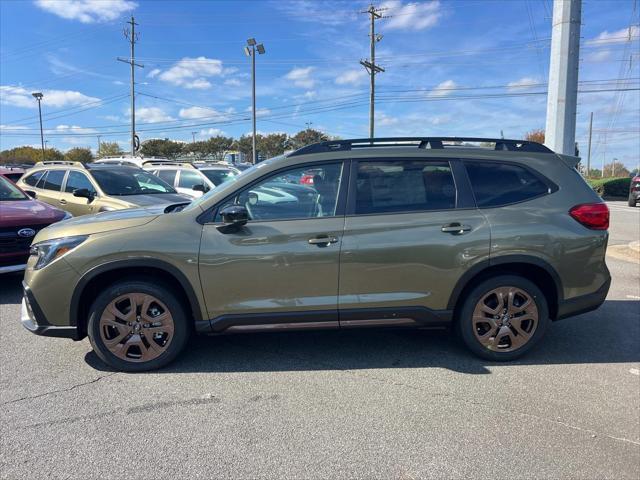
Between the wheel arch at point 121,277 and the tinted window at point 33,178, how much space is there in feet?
24.6

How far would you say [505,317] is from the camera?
13.2 feet

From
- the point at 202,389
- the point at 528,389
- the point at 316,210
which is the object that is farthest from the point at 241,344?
the point at 528,389

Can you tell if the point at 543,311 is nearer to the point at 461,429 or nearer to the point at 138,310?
the point at 461,429

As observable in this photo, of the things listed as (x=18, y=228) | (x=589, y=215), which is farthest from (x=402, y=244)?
(x=18, y=228)

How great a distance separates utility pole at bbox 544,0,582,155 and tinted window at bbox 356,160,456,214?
7759mm

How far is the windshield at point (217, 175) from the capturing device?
40.3 feet

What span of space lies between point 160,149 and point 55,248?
223ft

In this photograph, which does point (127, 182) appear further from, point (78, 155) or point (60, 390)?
point (78, 155)

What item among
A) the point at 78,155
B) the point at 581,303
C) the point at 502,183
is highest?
the point at 78,155

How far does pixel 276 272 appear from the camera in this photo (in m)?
3.75

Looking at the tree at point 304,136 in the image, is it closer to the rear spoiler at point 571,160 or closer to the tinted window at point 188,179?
the tinted window at point 188,179

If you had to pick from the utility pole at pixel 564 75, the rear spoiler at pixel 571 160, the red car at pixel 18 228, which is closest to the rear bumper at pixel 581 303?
the rear spoiler at pixel 571 160

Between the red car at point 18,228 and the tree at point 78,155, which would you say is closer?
the red car at point 18,228

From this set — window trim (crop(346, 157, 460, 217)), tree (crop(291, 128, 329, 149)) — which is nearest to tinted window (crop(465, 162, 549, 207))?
window trim (crop(346, 157, 460, 217))
